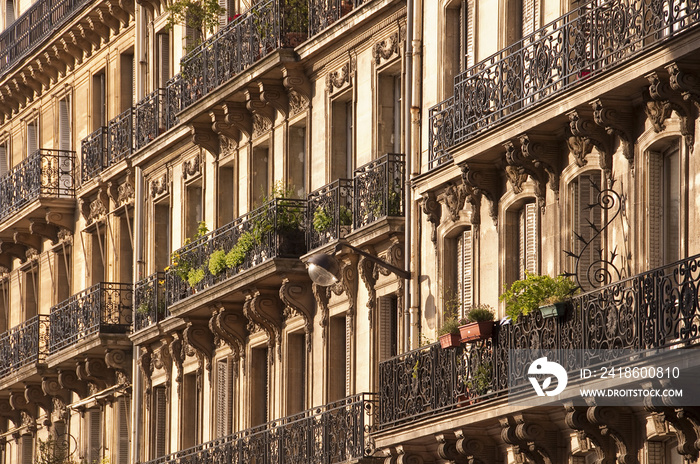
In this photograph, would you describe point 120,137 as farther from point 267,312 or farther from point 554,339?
point 554,339

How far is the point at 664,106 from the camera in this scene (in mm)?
26312

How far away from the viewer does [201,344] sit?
135 feet

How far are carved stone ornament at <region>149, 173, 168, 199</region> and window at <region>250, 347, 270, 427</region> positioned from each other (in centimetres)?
626

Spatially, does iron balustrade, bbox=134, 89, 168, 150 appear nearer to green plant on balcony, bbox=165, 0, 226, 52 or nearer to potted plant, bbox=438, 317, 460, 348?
green plant on balcony, bbox=165, 0, 226, 52

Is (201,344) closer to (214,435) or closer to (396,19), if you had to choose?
(214,435)

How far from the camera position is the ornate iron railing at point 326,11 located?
118ft

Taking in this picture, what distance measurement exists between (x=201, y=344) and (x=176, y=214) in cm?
386

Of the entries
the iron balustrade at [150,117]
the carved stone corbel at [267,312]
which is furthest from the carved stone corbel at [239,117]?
the iron balustrade at [150,117]

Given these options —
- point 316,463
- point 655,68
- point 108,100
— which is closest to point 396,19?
point 316,463

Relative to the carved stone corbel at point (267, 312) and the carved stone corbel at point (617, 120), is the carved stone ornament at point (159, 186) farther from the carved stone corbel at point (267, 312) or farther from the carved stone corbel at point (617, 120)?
the carved stone corbel at point (617, 120)

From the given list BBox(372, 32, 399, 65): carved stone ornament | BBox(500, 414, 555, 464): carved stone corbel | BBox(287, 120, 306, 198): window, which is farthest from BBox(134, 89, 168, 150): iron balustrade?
BBox(500, 414, 555, 464): carved stone corbel

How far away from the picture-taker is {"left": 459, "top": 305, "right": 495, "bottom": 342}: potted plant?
1149 inches

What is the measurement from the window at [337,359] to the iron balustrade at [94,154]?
1268cm

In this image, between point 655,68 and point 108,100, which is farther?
point 108,100
